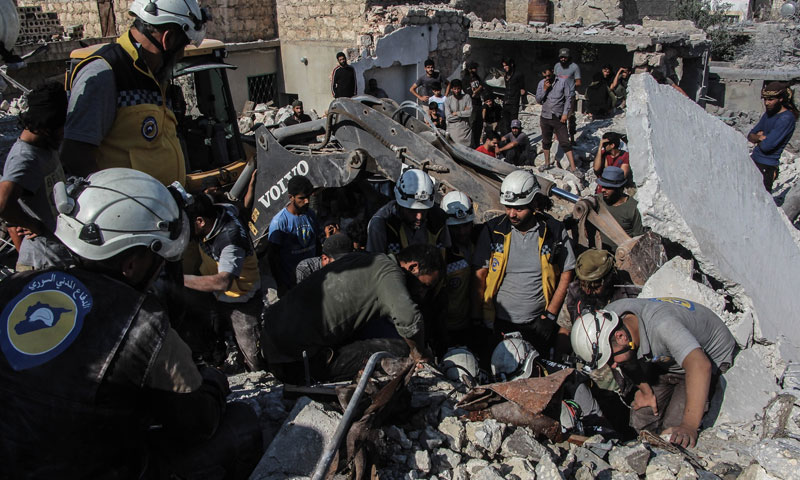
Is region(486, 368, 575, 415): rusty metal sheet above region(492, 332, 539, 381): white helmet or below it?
above

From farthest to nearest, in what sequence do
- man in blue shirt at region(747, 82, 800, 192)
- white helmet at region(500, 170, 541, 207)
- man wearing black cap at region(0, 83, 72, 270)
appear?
1. man in blue shirt at region(747, 82, 800, 192)
2. white helmet at region(500, 170, 541, 207)
3. man wearing black cap at region(0, 83, 72, 270)

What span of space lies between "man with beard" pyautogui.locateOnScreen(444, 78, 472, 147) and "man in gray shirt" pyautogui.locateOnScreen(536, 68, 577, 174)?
1.22m

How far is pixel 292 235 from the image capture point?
4965 millimetres

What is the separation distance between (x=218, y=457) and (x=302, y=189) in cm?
291

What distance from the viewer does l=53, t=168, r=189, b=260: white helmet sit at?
1.98 metres

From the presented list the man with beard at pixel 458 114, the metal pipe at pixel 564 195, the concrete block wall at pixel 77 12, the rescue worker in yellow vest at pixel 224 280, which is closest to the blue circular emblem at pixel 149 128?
the rescue worker in yellow vest at pixel 224 280

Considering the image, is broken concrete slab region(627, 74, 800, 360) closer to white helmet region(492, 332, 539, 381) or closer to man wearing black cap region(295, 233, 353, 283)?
white helmet region(492, 332, 539, 381)

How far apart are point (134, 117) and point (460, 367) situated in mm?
2324

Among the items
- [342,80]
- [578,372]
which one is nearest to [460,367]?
[578,372]

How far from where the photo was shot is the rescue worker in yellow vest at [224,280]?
3697 millimetres

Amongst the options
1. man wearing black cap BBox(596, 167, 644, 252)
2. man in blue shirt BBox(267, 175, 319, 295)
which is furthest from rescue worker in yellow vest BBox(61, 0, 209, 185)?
man wearing black cap BBox(596, 167, 644, 252)

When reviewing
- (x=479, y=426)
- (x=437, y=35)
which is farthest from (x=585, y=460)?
(x=437, y=35)

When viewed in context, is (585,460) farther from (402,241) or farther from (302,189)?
(302,189)

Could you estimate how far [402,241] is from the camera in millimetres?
4410
